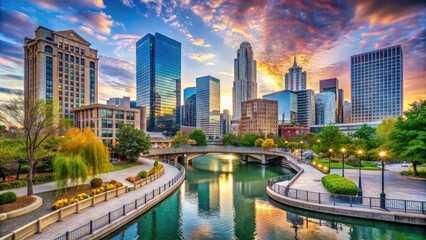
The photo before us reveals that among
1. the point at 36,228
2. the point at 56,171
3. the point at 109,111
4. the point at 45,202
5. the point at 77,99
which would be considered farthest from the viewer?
the point at 77,99

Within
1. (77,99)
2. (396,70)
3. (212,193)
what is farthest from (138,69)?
(396,70)

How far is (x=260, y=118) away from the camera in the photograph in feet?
529

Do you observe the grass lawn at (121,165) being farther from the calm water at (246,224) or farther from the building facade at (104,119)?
the building facade at (104,119)

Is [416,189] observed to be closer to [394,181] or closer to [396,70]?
[394,181]

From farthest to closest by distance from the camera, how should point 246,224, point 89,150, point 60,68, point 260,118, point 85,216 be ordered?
1. point 260,118
2. point 60,68
3. point 89,150
4. point 246,224
5. point 85,216

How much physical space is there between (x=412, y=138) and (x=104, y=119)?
2628 inches

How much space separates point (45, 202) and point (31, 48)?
11391cm

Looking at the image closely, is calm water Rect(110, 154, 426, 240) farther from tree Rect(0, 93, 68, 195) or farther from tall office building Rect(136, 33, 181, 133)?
tall office building Rect(136, 33, 181, 133)

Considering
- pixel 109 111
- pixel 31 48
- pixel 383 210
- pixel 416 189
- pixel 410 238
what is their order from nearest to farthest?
pixel 410 238, pixel 383 210, pixel 416 189, pixel 109 111, pixel 31 48

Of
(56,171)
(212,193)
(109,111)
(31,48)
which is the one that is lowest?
(212,193)

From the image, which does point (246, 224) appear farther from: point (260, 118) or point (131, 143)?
point (260, 118)

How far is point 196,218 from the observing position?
21234 mm

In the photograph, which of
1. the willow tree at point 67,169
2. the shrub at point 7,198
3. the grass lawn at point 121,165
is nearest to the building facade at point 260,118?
the grass lawn at point 121,165

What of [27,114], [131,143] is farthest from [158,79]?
[27,114]
